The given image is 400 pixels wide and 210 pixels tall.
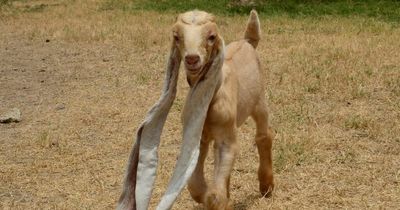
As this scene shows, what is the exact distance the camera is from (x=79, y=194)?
5.11m

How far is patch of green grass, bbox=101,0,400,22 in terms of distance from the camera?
14.5 metres

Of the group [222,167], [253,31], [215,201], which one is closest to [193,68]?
[222,167]

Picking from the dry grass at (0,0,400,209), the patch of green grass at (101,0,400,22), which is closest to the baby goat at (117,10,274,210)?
the dry grass at (0,0,400,209)

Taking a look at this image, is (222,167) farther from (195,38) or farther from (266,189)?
(266,189)

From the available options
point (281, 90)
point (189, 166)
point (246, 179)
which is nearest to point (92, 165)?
point (246, 179)

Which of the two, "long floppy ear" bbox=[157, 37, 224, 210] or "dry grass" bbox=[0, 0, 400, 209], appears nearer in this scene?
"long floppy ear" bbox=[157, 37, 224, 210]

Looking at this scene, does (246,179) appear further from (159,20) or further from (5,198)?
(159,20)

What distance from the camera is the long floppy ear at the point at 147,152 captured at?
357cm

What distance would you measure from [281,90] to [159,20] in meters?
7.04

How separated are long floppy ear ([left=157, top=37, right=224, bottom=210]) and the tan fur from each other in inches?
2.0

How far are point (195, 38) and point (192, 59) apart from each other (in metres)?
0.12

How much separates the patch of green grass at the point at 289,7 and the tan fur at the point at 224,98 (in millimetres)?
9436

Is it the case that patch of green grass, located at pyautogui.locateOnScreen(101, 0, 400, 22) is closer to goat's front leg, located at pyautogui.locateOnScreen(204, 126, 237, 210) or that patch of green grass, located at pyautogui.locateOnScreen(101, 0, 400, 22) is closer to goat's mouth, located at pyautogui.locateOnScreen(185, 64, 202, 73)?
goat's front leg, located at pyautogui.locateOnScreen(204, 126, 237, 210)

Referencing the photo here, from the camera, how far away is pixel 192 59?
10.5 ft
